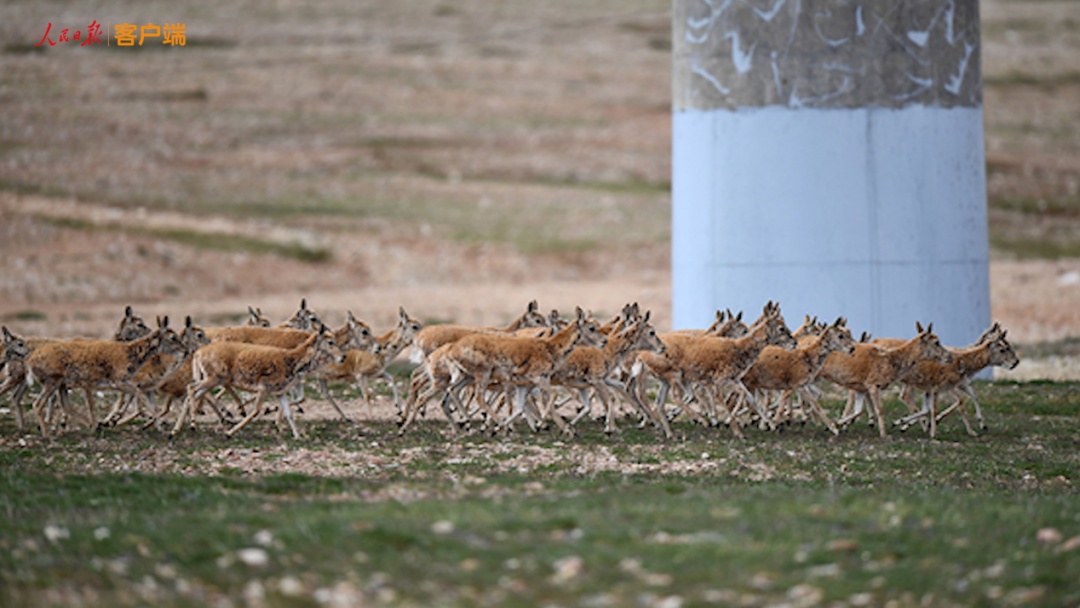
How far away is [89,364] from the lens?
787 inches

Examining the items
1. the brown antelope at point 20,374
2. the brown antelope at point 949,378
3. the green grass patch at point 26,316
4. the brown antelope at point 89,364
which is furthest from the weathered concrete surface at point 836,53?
the green grass patch at point 26,316

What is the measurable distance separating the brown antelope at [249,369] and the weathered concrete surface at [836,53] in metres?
12.9

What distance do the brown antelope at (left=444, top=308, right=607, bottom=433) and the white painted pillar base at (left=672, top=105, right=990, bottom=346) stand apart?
9483 millimetres

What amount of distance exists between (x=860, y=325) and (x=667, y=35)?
5340 cm

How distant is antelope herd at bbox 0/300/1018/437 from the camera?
2008 centimetres

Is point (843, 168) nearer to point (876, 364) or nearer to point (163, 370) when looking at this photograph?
point (876, 364)

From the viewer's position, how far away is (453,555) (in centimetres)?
1151

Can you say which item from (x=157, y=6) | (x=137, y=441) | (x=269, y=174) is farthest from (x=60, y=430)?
(x=157, y=6)

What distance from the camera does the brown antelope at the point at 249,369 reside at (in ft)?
65.0

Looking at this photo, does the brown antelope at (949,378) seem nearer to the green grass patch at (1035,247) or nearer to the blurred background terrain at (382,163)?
the blurred background terrain at (382,163)

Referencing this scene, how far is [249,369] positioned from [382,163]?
4404 cm

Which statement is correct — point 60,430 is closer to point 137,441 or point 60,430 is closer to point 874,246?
point 137,441

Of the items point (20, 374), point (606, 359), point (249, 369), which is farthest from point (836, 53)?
point (20, 374)

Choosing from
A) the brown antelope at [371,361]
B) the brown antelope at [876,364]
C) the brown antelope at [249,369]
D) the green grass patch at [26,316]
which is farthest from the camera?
the green grass patch at [26,316]
